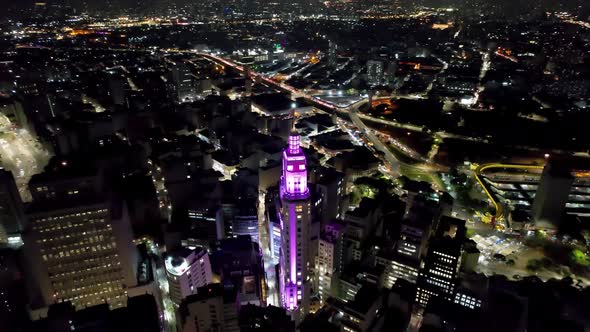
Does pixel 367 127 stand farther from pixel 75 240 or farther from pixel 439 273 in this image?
pixel 75 240

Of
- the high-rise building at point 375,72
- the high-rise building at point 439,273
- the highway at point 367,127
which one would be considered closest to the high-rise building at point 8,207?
the high-rise building at point 439,273

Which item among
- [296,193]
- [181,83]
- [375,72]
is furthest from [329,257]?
[375,72]

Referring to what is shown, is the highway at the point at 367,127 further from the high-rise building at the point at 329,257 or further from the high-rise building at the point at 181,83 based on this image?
the high-rise building at the point at 329,257

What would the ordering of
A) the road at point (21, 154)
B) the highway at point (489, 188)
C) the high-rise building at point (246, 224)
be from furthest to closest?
the road at point (21, 154), the highway at point (489, 188), the high-rise building at point (246, 224)

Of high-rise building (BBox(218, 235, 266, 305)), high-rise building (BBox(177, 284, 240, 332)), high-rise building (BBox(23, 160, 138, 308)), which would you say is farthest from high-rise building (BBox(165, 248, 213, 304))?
high-rise building (BBox(177, 284, 240, 332))

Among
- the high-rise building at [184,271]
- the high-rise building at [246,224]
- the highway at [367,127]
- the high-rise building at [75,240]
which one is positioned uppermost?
the high-rise building at [75,240]

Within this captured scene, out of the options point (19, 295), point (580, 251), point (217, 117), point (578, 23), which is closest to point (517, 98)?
point (580, 251)

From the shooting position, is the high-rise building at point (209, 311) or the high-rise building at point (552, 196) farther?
the high-rise building at point (552, 196)
